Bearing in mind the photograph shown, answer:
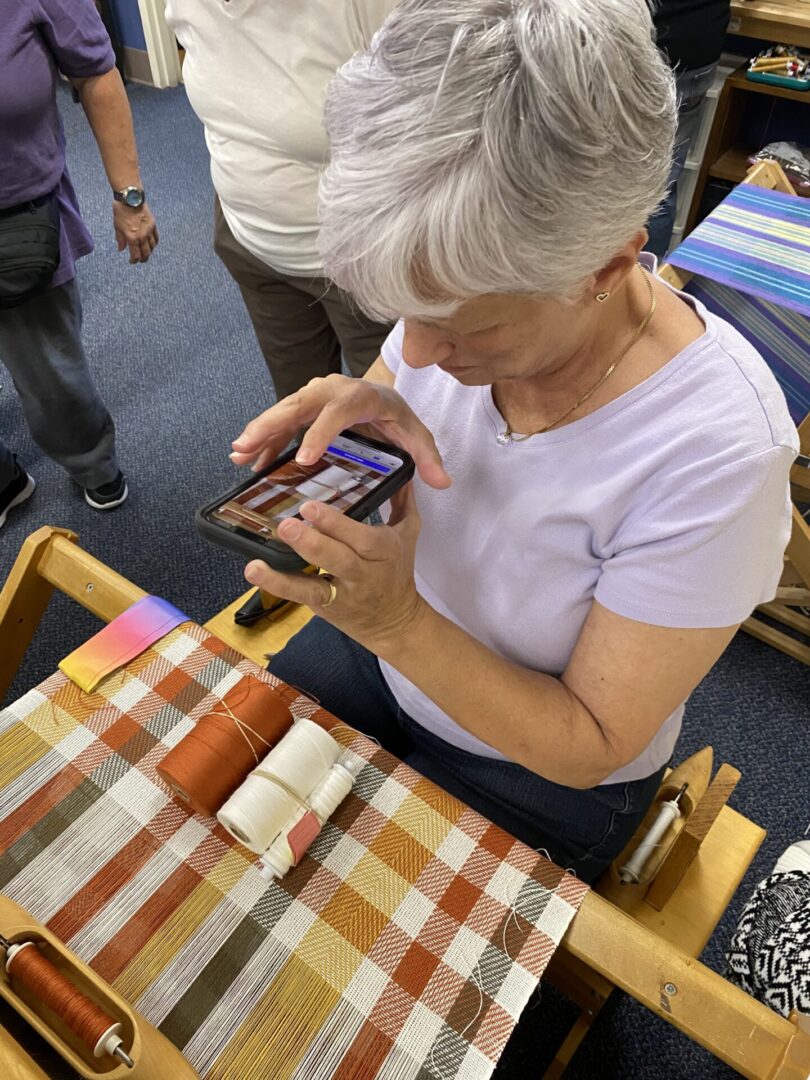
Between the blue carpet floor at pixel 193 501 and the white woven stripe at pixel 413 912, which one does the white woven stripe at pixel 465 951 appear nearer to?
the white woven stripe at pixel 413 912

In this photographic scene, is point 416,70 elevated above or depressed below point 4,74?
above

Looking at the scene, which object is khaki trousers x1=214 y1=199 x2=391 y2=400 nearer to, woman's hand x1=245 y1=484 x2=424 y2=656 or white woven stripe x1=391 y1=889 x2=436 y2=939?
woman's hand x1=245 y1=484 x2=424 y2=656

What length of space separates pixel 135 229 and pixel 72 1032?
1.64 m

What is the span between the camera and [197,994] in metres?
0.62

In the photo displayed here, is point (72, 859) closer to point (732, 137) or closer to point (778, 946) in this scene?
point (778, 946)

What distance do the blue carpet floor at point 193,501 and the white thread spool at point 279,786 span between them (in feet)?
2.24

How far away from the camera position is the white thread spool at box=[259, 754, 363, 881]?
2.22 ft

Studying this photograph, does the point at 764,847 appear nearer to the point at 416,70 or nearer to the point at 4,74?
the point at 416,70

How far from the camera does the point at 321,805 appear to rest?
708 millimetres

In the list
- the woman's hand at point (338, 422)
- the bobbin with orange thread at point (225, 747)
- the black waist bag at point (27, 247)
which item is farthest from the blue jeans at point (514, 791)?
the black waist bag at point (27, 247)

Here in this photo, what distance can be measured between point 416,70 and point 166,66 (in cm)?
415

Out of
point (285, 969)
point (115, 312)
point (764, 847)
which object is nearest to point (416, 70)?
point (285, 969)

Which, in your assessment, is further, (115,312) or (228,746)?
(115,312)

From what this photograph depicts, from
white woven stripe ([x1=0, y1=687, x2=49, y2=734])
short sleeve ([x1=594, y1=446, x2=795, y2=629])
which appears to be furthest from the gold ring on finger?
white woven stripe ([x1=0, y1=687, x2=49, y2=734])
